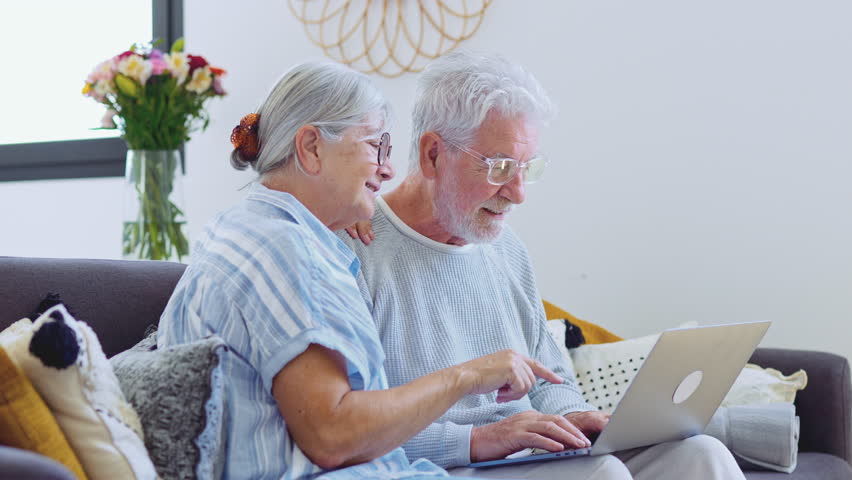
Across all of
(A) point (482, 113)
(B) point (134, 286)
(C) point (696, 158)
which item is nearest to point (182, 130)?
(B) point (134, 286)

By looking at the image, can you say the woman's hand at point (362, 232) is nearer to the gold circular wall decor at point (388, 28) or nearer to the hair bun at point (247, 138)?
the hair bun at point (247, 138)

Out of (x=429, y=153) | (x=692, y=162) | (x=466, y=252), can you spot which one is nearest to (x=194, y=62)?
(x=429, y=153)

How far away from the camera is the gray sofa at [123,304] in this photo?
5.03 feet

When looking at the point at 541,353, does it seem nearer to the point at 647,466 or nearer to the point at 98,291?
the point at 647,466

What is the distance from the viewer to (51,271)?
157 cm

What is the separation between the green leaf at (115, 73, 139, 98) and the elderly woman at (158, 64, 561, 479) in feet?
4.40

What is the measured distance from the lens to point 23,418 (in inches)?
37.3

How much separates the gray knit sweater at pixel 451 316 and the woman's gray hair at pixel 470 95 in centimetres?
20

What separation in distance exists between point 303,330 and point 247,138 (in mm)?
393

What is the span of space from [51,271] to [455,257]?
739mm

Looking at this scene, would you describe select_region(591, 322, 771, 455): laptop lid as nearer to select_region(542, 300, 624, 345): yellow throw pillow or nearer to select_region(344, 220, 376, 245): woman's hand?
select_region(344, 220, 376, 245): woman's hand

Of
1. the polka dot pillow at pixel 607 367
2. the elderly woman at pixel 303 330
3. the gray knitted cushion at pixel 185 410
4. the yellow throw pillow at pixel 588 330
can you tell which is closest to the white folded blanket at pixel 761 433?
the polka dot pillow at pixel 607 367

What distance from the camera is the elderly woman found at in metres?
1.14

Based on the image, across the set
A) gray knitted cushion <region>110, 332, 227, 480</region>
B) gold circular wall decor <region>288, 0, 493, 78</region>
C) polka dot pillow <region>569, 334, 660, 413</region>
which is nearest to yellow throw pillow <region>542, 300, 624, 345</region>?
polka dot pillow <region>569, 334, 660, 413</region>
